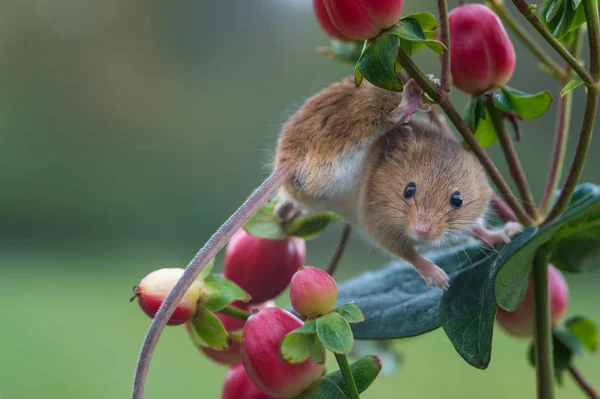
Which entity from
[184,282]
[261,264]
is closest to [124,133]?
[261,264]

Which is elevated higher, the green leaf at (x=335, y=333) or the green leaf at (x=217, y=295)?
the green leaf at (x=335, y=333)

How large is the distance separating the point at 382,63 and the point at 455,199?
20 cm

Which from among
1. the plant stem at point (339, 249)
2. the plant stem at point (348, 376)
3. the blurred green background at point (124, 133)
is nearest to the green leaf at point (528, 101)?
the plant stem at point (339, 249)

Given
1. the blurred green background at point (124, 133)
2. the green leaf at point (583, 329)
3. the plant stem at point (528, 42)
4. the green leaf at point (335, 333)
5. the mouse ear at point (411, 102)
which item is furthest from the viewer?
the blurred green background at point (124, 133)

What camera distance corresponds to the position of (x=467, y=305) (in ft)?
2.08

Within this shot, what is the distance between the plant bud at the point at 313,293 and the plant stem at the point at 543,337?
23cm

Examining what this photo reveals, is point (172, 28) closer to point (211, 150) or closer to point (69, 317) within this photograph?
point (211, 150)

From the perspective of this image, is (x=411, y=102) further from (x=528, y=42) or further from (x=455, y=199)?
A: (x=528, y=42)

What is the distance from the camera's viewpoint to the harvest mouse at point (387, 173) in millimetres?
702

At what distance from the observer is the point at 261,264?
0.81 metres

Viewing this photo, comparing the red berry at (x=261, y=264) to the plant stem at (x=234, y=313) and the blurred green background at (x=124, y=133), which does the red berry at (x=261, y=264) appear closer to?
the plant stem at (x=234, y=313)

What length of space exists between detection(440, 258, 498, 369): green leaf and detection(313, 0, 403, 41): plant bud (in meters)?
0.25

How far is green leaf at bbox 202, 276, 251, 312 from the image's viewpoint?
2.28 ft

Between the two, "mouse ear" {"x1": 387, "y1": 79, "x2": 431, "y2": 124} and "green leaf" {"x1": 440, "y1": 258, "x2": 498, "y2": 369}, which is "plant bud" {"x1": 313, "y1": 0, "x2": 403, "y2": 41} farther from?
"green leaf" {"x1": 440, "y1": 258, "x2": 498, "y2": 369}
